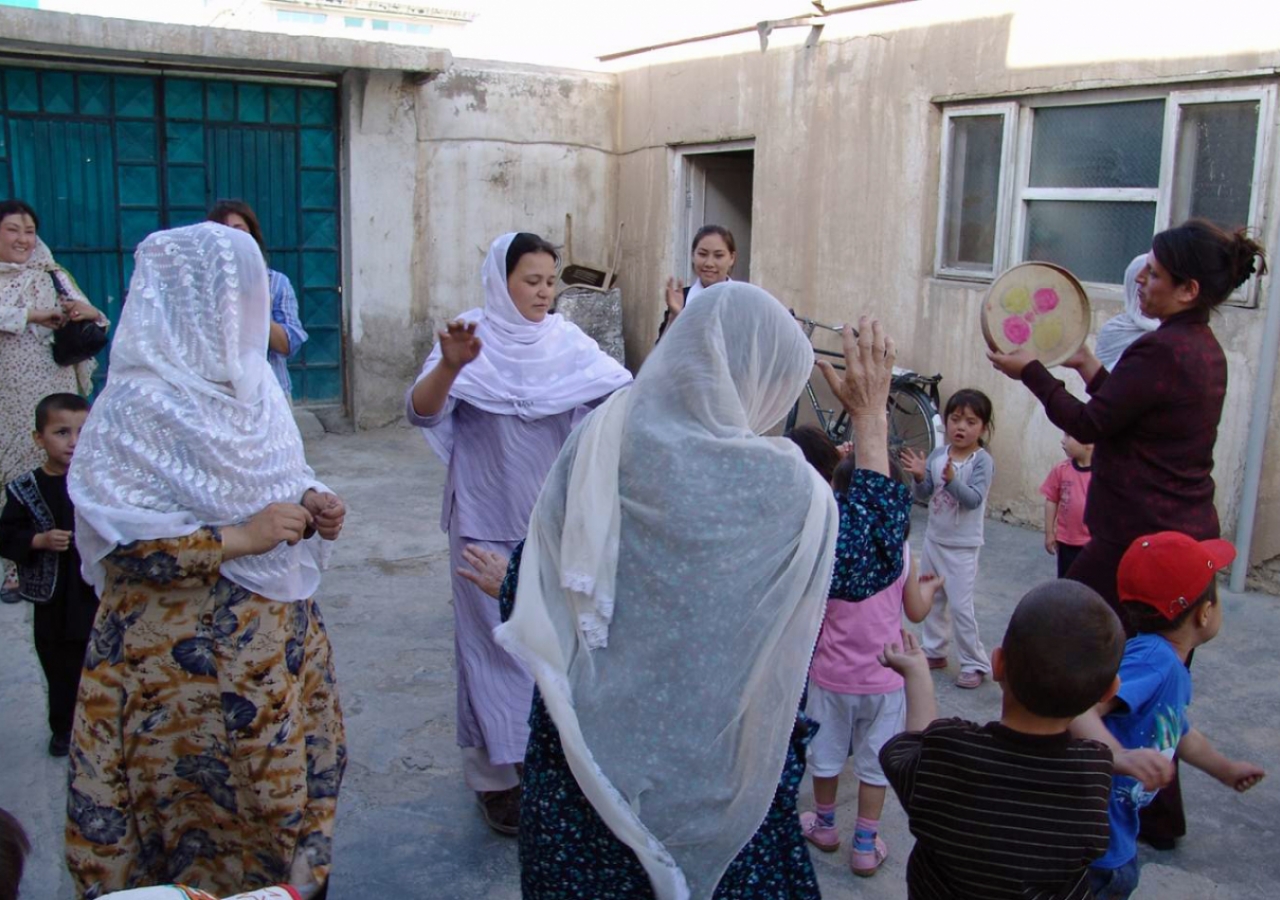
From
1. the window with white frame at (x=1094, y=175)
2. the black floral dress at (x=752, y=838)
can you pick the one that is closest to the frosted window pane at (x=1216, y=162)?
the window with white frame at (x=1094, y=175)

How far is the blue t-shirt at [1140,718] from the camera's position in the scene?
89.2 inches

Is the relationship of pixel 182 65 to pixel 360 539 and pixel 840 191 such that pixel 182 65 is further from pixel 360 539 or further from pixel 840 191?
pixel 840 191

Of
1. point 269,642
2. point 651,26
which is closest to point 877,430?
point 269,642

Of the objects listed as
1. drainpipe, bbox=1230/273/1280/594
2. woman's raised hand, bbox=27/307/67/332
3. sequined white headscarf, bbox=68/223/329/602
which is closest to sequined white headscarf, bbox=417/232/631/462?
sequined white headscarf, bbox=68/223/329/602

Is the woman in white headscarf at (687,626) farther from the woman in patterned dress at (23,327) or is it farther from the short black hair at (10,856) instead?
the woman in patterned dress at (23,327)

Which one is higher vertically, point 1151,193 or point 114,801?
point 1151,193

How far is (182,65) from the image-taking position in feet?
26.9

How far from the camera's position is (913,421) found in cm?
714

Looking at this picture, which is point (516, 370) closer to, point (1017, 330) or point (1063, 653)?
point (1017, 330)

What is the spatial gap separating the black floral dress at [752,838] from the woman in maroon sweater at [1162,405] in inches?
52.9

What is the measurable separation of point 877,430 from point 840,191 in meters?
5.90

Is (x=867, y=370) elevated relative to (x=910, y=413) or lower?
elevated

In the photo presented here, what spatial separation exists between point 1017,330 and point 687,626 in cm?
230

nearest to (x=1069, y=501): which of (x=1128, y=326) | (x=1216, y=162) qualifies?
(x=1128, y=326)
